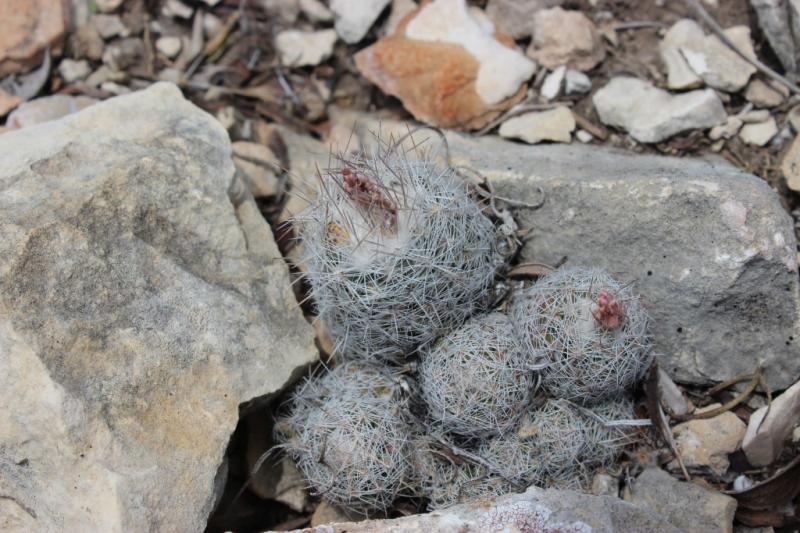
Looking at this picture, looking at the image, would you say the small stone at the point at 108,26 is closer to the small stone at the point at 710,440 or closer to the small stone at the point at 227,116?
the small stone at the point at 227,116

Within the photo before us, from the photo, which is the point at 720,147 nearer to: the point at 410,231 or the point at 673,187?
the point at 673,187

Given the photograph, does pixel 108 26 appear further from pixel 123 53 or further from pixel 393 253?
pixel 393 253

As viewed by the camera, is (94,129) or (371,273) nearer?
(371,273)

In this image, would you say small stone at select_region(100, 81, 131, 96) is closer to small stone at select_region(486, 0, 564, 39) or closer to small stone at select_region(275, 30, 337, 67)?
small stone at select_region(275, 30, 337, 67)

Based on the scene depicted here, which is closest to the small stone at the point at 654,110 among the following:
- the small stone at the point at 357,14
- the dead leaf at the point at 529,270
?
the dead leaf at the point at 529,270

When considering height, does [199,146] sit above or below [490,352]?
above

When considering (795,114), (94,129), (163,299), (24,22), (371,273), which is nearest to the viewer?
(371,273)

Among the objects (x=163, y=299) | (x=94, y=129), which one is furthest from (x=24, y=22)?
(x=163, y=299)

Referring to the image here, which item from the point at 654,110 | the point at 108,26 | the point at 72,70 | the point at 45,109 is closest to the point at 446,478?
the point at 654,110
